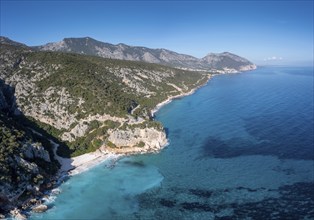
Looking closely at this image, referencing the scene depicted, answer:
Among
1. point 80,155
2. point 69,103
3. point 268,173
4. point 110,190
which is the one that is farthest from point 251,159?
point 69,103

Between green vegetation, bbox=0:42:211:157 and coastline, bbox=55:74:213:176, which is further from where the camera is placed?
green vegetation, bbox=0:42:211:157

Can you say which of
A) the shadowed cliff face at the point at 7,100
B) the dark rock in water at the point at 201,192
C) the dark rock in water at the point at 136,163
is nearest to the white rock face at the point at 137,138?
the dark rock in water at the point at 136,163

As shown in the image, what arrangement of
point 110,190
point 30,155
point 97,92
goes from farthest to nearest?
point 97,92
point 30,155
point 110,190

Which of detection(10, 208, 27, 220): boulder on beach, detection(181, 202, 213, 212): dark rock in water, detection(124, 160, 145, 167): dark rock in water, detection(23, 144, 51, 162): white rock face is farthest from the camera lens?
detection(124, 160, 145, 167): dark rock in water

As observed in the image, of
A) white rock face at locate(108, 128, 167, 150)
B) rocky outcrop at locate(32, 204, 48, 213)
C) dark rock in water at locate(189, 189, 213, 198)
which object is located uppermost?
white rock face at locate(108, 128, 167, 150)

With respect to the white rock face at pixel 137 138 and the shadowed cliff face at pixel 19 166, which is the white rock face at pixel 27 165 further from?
the white rock face at pixel 137 138

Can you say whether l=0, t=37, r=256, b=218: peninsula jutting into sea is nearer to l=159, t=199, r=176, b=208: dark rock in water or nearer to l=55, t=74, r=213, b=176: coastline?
l=55, t=74, r=213, b=176: coastline

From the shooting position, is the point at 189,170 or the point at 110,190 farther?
the point at 189,170

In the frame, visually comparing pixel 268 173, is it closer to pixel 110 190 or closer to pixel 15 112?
pixel 110 190

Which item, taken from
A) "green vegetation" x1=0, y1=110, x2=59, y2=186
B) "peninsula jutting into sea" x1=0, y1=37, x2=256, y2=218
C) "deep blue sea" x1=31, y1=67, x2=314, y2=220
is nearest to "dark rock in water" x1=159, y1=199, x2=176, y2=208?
"deep blue sea" x1=31, y1=67, x2=314, y2=220
